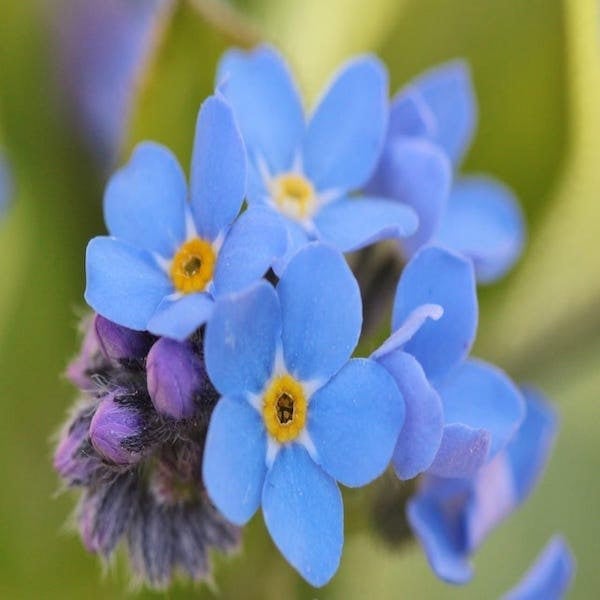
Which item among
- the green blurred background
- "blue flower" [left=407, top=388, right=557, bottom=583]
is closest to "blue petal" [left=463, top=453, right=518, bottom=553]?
"blue flower" [left=407, top=388, right=557, bottom=583]

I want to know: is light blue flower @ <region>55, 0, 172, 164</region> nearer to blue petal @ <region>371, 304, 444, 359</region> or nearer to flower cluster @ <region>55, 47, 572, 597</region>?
flower cluster @ <region>55, 47, 572, 597</region>

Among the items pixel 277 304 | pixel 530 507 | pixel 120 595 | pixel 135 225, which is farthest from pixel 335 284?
pixel 530 507

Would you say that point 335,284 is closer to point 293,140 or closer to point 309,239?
point 309,239

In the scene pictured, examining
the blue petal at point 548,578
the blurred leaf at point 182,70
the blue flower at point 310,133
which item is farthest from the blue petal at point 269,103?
the blue petal at point 548,578

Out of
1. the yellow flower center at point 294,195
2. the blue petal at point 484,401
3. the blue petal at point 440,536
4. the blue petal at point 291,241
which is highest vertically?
the yellow flower center at point 294,195

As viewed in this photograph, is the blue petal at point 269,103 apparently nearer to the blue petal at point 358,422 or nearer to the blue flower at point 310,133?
the blue flower at point 310,133

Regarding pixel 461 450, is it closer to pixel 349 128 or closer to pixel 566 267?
pixel 349 128
